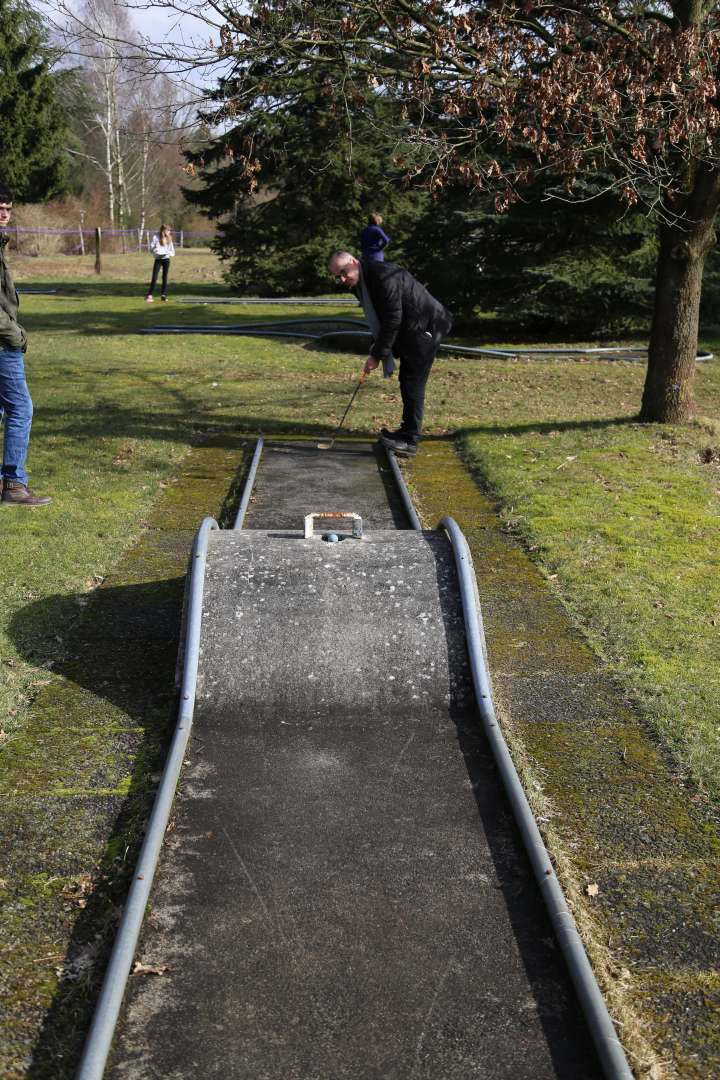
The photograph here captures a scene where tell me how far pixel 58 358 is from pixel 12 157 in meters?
29.4

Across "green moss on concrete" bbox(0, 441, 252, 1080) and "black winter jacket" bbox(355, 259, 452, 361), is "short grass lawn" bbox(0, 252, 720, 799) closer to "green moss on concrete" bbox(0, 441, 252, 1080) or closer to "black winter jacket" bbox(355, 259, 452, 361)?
"green moss on concrete" bbox(0, 441, 252, 1080)

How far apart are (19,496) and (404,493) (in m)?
3.14

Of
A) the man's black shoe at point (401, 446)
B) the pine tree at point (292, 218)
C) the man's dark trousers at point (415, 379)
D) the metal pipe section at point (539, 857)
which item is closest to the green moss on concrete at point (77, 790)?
the metal pipe section at point (539, 857)

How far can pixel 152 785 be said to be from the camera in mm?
4227

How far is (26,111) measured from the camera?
42.8 meters

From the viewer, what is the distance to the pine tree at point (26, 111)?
41.8 metres

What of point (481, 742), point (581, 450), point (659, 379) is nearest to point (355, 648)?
point (481, 742)

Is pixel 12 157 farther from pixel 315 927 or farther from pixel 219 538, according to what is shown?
pixel 315 927

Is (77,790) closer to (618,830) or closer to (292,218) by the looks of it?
(618,830)

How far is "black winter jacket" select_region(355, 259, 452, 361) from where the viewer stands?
29.6 ft

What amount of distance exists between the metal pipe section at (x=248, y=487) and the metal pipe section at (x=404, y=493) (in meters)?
1.28

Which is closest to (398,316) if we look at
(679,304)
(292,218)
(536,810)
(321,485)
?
(321,485)

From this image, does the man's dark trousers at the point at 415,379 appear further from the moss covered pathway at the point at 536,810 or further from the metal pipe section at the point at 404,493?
the moss covered pathway at the point at 536,810

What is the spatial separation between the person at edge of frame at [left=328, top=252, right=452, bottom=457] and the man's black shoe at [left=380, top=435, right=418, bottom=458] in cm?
40
